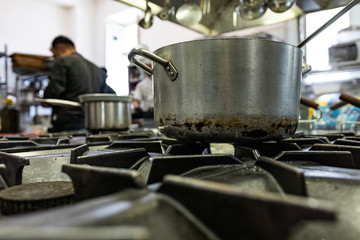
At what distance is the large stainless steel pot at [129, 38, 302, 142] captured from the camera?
0.43 m

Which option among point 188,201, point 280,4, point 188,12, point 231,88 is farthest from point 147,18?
point 188,201

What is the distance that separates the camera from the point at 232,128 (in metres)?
0.44

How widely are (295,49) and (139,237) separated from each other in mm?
438

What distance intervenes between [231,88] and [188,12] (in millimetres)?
1256

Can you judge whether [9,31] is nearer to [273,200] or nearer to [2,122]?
[2,122]

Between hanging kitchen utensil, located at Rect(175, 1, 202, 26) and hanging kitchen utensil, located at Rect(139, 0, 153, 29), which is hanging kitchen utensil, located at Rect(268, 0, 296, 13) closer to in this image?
hanging kitchen utensil, located at Rect(175, 1, 202, 26)

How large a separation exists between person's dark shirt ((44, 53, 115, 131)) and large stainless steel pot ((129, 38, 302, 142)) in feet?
4.49

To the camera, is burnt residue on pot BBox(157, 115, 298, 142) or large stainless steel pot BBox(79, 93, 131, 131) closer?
burnt residue on pot BBox(157, 115, 298, 142)

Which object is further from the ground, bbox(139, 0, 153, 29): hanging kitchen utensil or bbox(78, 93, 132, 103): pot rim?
bbox(139, 0, 153, 29): hanging kitchen utensil

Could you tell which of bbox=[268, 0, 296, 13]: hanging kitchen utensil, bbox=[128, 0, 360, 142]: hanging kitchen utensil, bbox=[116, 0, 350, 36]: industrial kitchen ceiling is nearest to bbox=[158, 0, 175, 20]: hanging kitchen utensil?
bbox=[116, 0, 350, 36]: industrial kitchen ceiling

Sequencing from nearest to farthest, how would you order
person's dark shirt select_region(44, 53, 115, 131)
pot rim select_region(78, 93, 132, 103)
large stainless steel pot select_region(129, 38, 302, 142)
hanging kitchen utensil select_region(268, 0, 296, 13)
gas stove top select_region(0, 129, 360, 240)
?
gas stove top select_region(0, 129, 360, 240)
large stainless steel pot select_region(129, 38, 302, 142)
pot rim select_region(78, 93, 132, 103)
hanging kitchen utensil select_region(268, 0, 296, 13)
person's dark shirt select_region(44, 53, 115, 131)

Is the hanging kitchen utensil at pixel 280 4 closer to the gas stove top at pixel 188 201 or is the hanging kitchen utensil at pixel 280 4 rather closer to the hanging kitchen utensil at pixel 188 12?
the hanging kitchen utensil at pixel 188 12

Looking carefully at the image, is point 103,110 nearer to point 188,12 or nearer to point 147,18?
point 147,18

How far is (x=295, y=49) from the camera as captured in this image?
0.47 meters
